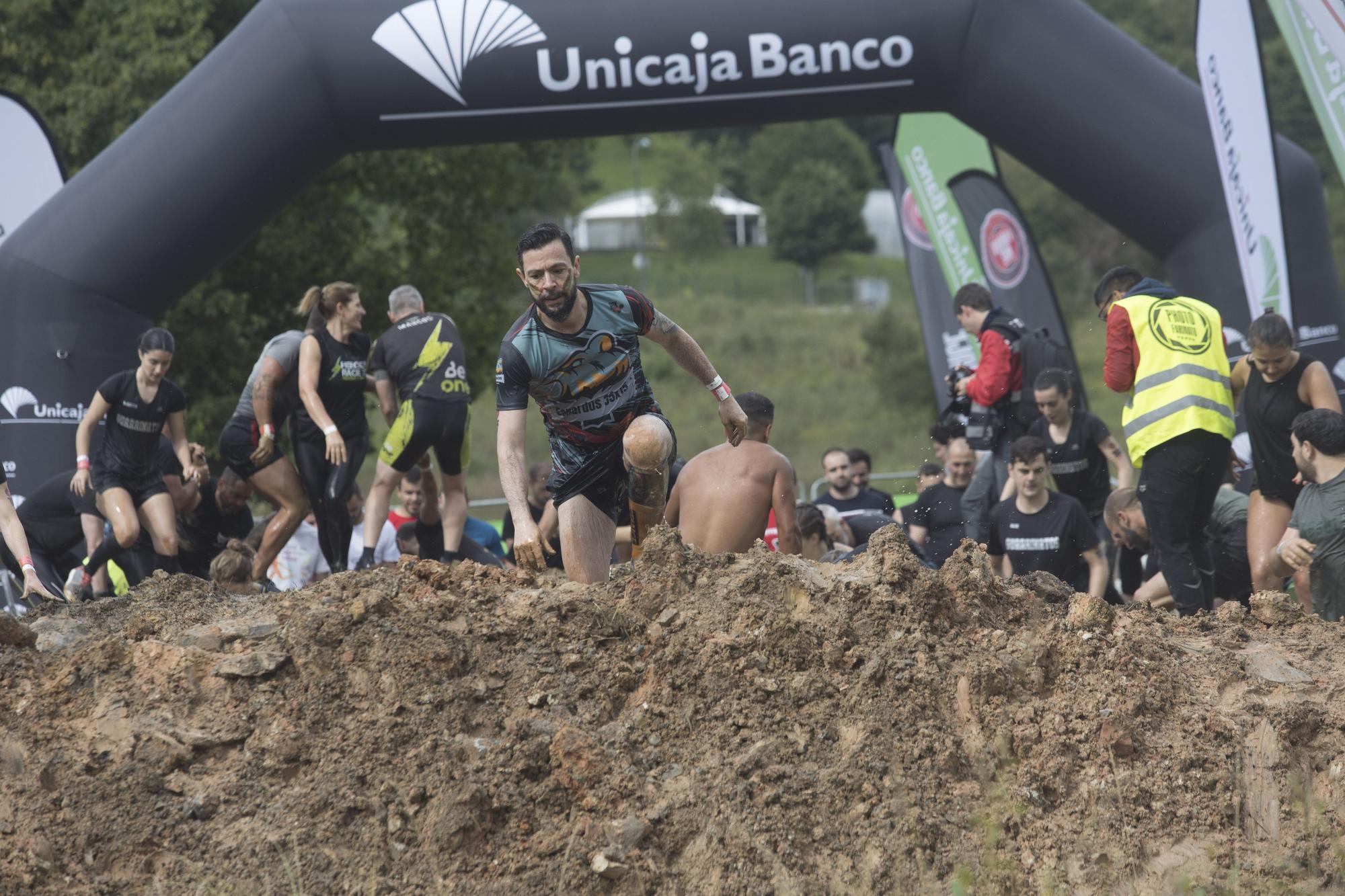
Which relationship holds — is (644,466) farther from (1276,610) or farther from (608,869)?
(1276,610)

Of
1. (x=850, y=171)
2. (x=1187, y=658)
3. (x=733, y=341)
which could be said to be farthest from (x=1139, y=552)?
(x=850, y=171)

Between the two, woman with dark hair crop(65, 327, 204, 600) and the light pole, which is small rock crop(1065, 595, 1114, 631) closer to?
woman with dark hair crop(65, 327, 204, 600)

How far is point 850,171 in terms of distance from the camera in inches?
2507

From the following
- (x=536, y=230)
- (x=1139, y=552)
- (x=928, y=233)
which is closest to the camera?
(x=536, y=230)

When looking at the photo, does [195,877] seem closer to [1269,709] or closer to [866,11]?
[1269,709]

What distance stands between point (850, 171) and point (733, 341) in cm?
2562

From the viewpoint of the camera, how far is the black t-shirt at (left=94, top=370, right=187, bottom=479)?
8.02 m

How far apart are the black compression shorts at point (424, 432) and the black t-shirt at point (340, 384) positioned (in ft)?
0.97

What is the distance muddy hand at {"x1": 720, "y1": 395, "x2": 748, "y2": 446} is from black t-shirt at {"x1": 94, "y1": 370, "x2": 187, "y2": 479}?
4.17 m

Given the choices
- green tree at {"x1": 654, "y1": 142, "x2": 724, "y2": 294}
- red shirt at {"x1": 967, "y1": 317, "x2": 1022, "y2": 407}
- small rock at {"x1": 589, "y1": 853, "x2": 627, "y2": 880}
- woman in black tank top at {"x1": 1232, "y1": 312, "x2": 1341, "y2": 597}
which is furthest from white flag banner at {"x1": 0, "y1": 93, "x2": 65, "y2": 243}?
green tree at {"x1": 654, "y1": 142, "x2": 724, "y2": 294}

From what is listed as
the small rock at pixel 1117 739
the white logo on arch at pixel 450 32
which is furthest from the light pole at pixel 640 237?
the small rock at pixel 1117 739

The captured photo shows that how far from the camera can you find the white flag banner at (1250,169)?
26.9ft

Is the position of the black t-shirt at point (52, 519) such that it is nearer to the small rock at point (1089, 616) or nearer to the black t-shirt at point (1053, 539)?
the black t-shirt at point (1053, 539)

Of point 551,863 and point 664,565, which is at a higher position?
point 664,565
